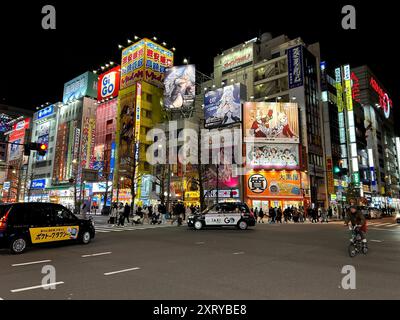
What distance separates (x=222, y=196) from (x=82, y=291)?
1534 inches

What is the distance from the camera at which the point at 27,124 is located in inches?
3629

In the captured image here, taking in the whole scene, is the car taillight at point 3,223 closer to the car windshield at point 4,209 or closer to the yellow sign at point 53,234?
the car windshield at point 4,209

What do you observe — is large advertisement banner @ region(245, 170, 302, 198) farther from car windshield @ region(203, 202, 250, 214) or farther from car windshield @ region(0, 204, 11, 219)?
car windshield @ region(0, 204, 11, 219)

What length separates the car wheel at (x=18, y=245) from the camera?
9.25m

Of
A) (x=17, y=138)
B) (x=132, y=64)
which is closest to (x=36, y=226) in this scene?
(x=132, y=64)

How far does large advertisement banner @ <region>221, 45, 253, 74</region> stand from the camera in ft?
200

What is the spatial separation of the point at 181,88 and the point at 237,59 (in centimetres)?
1768

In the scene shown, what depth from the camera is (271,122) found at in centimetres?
4462

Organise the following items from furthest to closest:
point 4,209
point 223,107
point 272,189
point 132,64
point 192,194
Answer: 1. point 132,64
2. point 223,107
3. point 192,194
4. point 272,189
5. point 4,209

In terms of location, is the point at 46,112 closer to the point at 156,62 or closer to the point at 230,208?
the point at 156,62

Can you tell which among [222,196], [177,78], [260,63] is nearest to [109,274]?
[222,196]

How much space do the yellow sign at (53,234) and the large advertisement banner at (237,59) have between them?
5670 centimetres

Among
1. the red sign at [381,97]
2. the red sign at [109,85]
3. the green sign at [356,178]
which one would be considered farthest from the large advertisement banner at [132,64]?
the red sign at [381,97]
